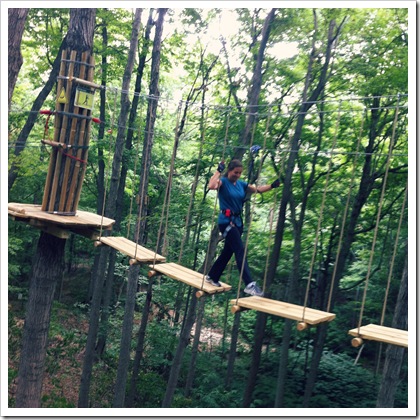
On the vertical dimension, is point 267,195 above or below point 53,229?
above

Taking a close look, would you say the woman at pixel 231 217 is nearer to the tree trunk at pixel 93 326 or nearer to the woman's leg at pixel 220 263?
the woman's leg at pixel 220 263

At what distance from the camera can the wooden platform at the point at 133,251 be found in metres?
3.67

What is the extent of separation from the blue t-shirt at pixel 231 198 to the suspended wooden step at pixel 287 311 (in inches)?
24.5

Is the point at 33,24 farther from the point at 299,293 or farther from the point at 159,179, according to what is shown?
the point at 299,293

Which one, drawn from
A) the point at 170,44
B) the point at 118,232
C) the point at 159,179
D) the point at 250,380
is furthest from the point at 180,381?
the point at 170,44

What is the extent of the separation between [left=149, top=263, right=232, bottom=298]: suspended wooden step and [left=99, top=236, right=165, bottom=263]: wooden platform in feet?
0.25

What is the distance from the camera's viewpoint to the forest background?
24.0 ft

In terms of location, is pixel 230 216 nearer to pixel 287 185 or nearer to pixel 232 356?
pixel 287 185

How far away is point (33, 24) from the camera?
8906 millimetres

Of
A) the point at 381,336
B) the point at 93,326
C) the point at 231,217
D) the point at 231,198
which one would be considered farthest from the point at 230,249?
the point at 93,326

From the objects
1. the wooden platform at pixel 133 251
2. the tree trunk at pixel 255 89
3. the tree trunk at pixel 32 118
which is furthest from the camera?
the tree trunk at pixel 32 118

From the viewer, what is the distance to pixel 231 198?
352 centimetres

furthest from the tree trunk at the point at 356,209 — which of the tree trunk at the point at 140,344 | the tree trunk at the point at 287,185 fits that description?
the tree trunk at the point at 140,344

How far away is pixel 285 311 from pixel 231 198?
0.93 meters
